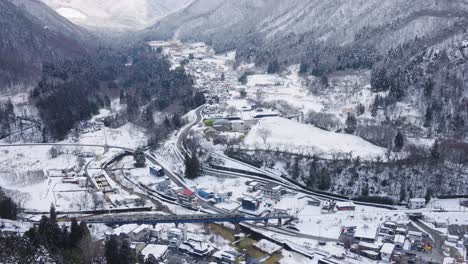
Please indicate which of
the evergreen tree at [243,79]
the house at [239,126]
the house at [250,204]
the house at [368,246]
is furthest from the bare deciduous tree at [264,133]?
the evergreen tree at [243,79]

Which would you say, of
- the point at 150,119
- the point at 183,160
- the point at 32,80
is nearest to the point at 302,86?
the point at 150,119

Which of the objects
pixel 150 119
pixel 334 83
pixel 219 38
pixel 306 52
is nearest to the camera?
pixel 150 119

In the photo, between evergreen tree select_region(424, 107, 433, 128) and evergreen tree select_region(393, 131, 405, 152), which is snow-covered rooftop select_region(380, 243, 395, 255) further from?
evergreen tree select_region(424, 107, 433, 128)

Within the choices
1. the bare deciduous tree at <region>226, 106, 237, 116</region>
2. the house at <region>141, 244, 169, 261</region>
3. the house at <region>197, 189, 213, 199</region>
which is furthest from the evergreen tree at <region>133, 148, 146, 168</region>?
the house at <region>141, 244, 169, 261</region>

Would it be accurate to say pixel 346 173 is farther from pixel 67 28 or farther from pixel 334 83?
pixel 67 28

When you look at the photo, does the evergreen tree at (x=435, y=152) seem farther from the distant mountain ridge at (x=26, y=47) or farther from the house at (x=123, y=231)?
the distant mountain ridge at (x=26, y=47)

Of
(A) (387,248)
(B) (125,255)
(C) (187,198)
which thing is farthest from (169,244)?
(A) (387,248)
